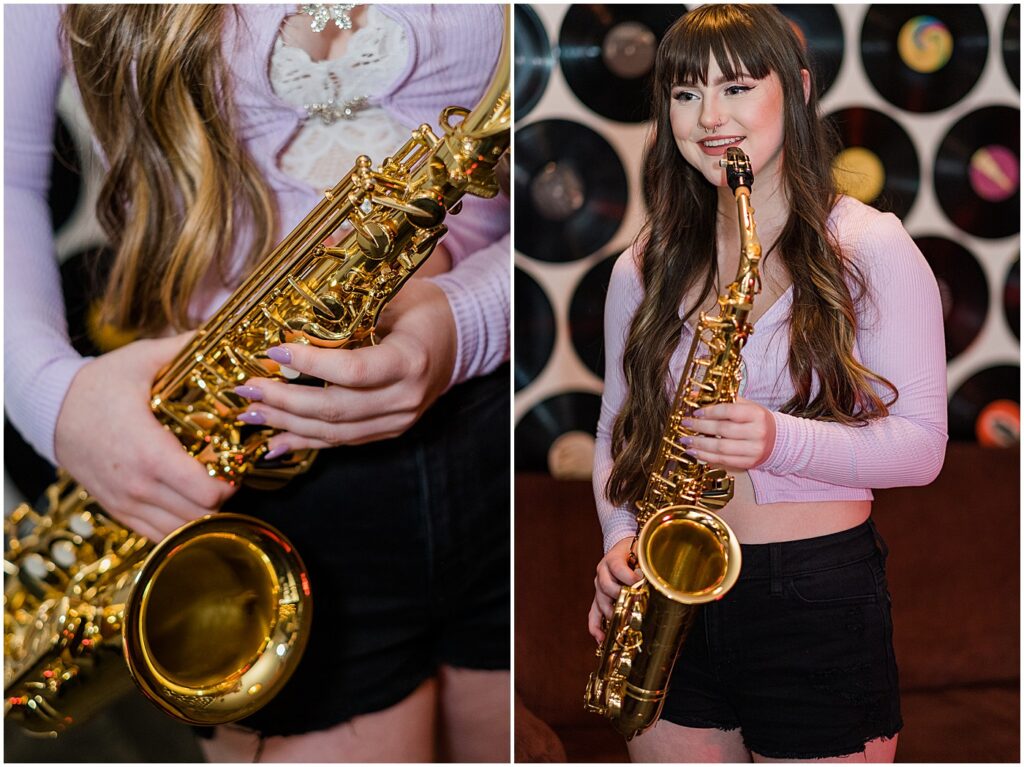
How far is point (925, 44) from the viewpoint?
93.0 inches

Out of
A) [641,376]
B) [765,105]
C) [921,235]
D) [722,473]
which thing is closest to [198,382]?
[641,376]

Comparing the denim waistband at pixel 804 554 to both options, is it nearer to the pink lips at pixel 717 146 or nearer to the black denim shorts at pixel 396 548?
the black denim shorts at pixel 396 548

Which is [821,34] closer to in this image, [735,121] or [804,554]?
[735,121]

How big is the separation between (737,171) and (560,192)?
0.49 m

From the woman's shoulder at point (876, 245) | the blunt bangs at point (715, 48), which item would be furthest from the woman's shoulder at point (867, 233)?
the blunt bangs at point (715, 48)

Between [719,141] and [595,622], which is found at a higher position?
[719,141]

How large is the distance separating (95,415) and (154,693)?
0.63 metres

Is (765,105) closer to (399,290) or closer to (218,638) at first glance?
(399,290)

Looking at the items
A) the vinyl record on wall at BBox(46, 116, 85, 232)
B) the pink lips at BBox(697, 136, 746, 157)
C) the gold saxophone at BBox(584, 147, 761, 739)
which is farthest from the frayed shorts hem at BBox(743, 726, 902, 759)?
the vinyl record on wall at BBox(46, 116, 85, 232)

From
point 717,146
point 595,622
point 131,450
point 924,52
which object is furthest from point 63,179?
point 924,52

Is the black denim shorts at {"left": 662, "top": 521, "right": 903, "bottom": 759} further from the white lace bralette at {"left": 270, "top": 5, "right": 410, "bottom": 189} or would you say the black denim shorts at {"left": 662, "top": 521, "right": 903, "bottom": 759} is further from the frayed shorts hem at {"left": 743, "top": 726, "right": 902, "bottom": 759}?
the white lace bralette at {"left": 270, "top": 5, "right": 410, "bottom": 189}

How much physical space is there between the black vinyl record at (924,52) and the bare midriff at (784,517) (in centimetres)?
101

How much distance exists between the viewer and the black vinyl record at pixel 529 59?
2336 mm

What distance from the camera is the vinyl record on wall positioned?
2.29 meters
